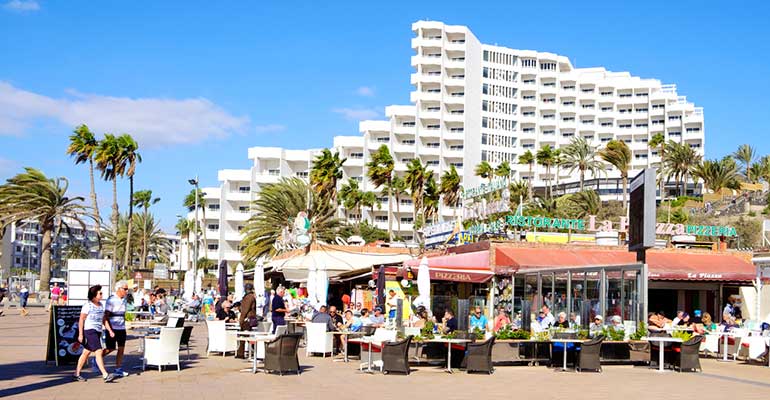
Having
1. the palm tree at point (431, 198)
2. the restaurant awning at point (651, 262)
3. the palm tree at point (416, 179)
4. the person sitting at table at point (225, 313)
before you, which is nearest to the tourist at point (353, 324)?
the person sitting at table at point (225, 313)

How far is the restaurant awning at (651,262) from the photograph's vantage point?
1176 inches

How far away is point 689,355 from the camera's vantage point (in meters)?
17.8

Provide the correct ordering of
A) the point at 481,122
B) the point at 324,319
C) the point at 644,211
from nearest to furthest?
the point at 644,211, the point at 324,319, the point at 481,122

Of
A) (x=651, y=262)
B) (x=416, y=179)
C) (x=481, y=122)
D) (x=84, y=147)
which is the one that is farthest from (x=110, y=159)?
(x=481, y=122)

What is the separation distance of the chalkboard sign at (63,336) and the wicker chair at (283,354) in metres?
3.40

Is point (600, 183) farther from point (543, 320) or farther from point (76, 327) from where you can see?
point (76, 327)

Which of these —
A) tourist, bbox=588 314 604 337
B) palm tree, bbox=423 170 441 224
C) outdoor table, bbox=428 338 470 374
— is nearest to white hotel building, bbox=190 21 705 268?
palm tree, bbox=423 170 441 224

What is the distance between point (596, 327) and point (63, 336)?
10620 mm

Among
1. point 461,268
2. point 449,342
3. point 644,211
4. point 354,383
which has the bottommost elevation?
point 354,383

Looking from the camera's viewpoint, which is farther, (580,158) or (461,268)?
(580,158)

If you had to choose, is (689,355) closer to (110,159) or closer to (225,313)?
(225,313)

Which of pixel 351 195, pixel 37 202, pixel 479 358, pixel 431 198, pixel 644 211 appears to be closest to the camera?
pixel 479 358

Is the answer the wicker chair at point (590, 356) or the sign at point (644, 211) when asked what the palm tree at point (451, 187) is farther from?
the wicker chair at point (590, 356)

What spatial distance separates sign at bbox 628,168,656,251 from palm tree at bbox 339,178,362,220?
257ft
